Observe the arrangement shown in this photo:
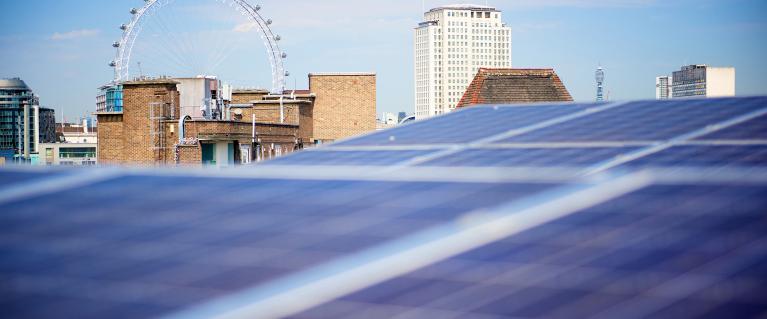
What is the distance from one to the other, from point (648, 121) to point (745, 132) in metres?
3.61

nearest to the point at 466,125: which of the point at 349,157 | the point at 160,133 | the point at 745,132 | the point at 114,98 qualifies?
the point at 349,157

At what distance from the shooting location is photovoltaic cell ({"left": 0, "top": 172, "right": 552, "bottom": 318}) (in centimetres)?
727

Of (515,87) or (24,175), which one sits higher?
(515,87)

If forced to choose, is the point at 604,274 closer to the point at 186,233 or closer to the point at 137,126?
the point at 186,233

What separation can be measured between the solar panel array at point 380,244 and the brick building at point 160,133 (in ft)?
107

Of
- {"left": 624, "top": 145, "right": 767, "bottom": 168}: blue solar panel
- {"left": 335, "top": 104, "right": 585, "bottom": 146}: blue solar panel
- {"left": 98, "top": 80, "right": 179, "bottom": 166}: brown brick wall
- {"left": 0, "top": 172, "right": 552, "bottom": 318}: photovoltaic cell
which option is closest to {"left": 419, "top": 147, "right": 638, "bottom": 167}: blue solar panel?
{"left": 624, "top": 145, "right": 767, "bottom": 168}: blue solar panel

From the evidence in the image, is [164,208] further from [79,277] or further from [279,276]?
[279,276]

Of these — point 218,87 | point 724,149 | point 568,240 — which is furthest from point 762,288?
point 218,87

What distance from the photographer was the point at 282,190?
9.97 m

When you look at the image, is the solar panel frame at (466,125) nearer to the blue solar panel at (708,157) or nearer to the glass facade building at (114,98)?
the blue solar panel at (708,157)

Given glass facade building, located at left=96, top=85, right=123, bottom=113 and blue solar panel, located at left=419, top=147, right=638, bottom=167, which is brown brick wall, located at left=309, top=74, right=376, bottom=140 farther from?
blue solar panel, located at left=419, top=147, right=638, bottom=167

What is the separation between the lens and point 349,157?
19234 mm

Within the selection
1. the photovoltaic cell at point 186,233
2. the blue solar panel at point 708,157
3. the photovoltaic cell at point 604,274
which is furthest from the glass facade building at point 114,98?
the photovoltaic cell at point 604,274

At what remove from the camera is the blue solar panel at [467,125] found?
2048 centimetres
